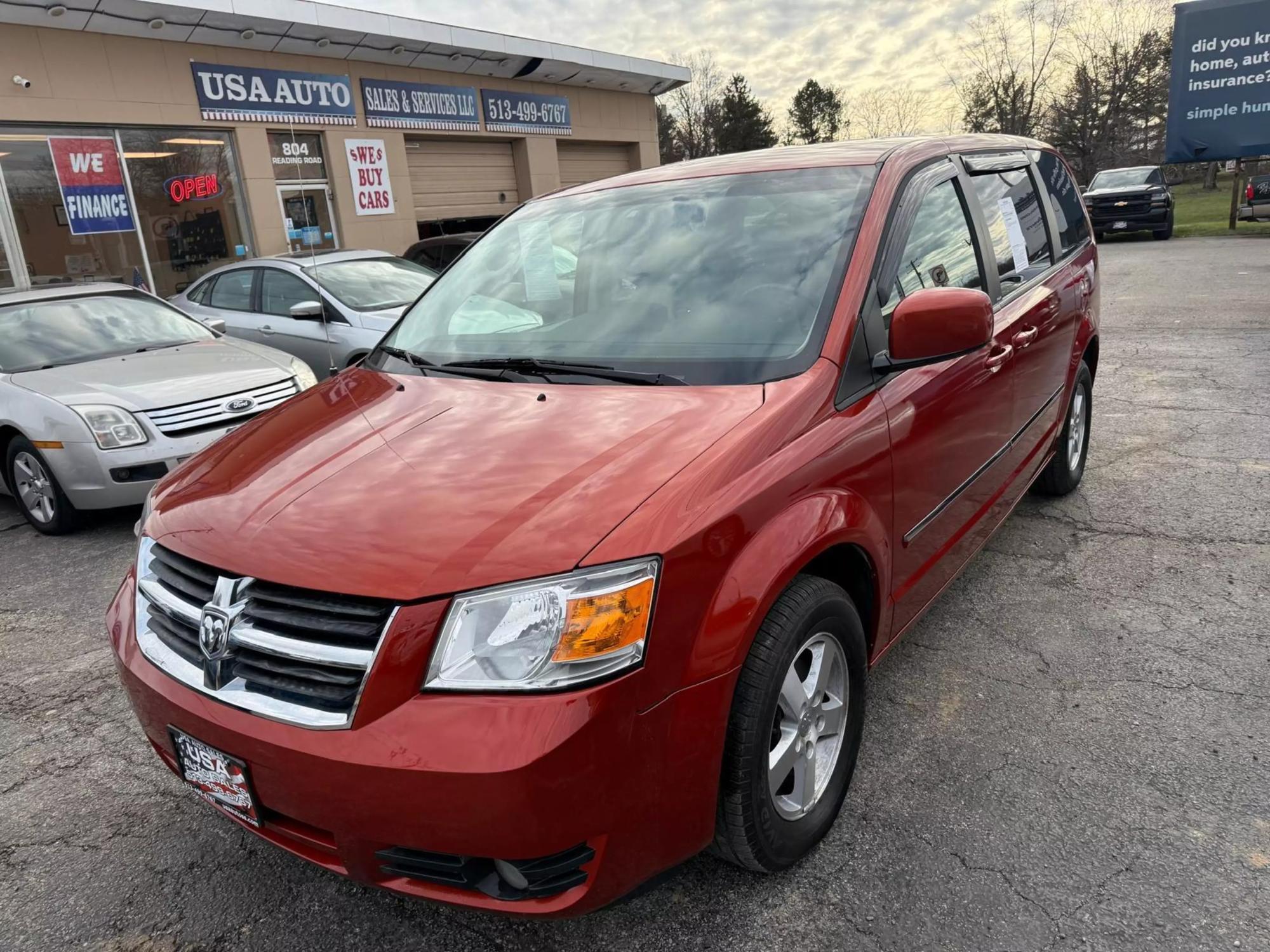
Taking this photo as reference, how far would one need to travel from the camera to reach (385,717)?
1652mm

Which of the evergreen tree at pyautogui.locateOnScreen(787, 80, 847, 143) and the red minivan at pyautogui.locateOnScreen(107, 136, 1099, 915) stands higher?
the evergreen tree at pyautogui.locateOnScreen(787, 80, 847, 143)

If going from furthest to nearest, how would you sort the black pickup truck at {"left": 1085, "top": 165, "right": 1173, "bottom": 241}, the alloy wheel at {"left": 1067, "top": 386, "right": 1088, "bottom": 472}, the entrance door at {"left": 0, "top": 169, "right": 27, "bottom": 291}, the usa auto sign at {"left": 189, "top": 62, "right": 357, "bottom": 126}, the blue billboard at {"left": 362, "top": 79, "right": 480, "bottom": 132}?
the black pickup truck at {"left": 1085, "top": 165, "right": 1173, "bottom": 241}, the blue billboard at {"left": 362, "top": 79, "right": 480, "bottom": 132}, the usa auto sign at {"left": 189, "top": 62, "right": 357, "bottom": 126}, the entrance door at {"left": 0, "top": 169, "right": 27, "bottom": 291}, the alloy wheel at {"left": 1067, "top": 386, "right": 1088, "bottom": 472}

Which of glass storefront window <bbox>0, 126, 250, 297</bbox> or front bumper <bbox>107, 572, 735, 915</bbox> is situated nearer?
front bumper <bbox>107, 572, 735, 915</bbox>

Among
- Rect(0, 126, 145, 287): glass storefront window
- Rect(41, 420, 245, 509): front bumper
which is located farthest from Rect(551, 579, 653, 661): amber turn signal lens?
Rect(0, 126, 145, 287): glass storefront window

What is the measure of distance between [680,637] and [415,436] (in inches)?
37.6

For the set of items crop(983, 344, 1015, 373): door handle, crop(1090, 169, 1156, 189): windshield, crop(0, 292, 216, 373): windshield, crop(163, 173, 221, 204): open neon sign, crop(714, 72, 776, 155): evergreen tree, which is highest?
crop(714, 72, 776, 155): evergreen tree

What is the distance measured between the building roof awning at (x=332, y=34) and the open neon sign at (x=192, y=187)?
1.91 metres

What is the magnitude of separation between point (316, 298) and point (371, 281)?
586 millimetres

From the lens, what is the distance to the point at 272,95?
13742 millimetres

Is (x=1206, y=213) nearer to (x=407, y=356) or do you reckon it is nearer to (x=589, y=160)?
(x=589, y=160)

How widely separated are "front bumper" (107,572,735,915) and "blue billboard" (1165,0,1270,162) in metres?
23.8

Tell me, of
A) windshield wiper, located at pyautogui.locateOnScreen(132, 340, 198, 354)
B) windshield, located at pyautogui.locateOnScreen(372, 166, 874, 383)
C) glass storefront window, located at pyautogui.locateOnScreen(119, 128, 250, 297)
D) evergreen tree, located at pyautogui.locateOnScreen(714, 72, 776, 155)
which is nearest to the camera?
windshield, located at pyautogui.locateOnScreen(372, 166, 874, 383)

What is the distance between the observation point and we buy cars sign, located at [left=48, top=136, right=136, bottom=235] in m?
11.6

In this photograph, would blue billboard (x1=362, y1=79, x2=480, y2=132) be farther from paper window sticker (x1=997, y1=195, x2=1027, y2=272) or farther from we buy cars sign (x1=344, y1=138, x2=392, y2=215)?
paper window sticker (x1=997, y1=195, x2=1027, y2=272)
